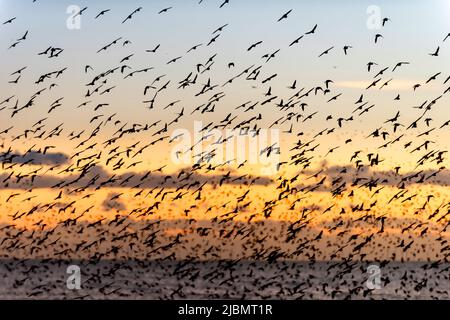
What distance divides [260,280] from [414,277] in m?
30.8

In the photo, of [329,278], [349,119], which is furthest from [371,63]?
[329,278]

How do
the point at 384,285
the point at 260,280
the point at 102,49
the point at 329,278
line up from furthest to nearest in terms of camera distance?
the point at 329,278 < the point at 260,280 < the point at 384,285 < the point at 102,49

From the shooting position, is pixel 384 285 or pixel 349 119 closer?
pixel 349 119

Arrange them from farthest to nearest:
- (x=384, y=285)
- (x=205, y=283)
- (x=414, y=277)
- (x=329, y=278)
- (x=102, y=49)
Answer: (x=414, y=277) < (x=329, y=278) < (x=205, y=283) < (x=384, y=285) < (x=102, y=49)

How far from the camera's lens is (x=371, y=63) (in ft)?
106
